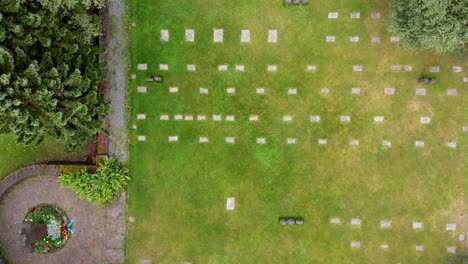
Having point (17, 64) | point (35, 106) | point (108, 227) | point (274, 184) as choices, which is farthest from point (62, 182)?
point (274, 184)

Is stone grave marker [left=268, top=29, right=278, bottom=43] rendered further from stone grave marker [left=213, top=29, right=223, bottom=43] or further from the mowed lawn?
stone grave marker [left=213, top=29, right=223, bottom=43]

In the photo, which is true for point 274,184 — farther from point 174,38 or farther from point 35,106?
point 35,106

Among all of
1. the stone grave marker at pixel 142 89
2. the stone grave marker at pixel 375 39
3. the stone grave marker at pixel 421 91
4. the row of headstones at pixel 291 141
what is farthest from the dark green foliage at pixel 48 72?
the stone grave marker at pixel 421 91

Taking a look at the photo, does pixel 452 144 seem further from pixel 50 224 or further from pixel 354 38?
pixel 50 224

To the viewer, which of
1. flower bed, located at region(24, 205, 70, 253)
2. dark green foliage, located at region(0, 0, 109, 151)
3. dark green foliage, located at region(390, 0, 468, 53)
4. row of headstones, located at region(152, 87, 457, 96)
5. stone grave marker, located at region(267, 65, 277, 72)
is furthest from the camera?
flower bed, located at region(24, 205, 70, 253)

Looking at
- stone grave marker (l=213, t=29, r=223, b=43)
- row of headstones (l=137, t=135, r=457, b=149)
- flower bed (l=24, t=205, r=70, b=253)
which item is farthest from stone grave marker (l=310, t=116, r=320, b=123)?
flower bed (l=24, t=205, r=70, b=253)

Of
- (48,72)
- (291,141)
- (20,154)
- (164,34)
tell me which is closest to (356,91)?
(291,141)
